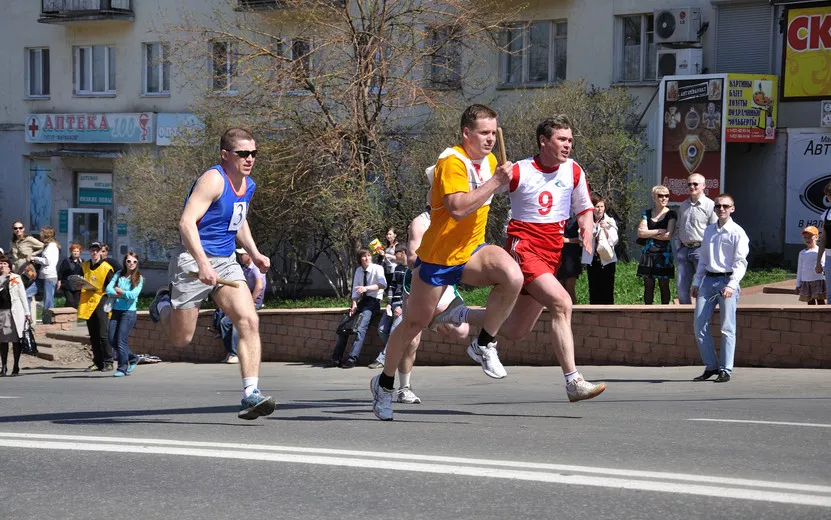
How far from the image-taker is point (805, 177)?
2819cm

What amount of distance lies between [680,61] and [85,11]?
61.6 ft

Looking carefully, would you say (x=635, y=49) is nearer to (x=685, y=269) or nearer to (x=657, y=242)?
(x=657, y=242)

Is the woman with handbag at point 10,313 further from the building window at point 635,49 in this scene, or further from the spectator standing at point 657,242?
the building window at point 635,49

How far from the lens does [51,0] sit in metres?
39.5

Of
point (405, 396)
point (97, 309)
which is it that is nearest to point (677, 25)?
point (97, 309)

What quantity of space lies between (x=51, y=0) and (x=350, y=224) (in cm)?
1868

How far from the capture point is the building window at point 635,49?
100 feet

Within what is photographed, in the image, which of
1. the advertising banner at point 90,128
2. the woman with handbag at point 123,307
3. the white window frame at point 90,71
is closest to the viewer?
the woman with handbag at point 123,307

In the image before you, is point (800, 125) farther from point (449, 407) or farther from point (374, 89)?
point (449, 407)

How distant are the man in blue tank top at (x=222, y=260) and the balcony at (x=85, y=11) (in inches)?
1228

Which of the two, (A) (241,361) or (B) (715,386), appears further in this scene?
(B) (715,386)

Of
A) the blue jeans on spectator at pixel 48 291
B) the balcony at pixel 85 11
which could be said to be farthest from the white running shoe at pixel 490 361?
the balcony at pixel 85 11

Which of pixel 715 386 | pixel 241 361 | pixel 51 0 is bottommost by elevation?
pixel 715 386

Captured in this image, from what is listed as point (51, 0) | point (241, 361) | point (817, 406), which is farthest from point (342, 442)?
point (51, 0)
